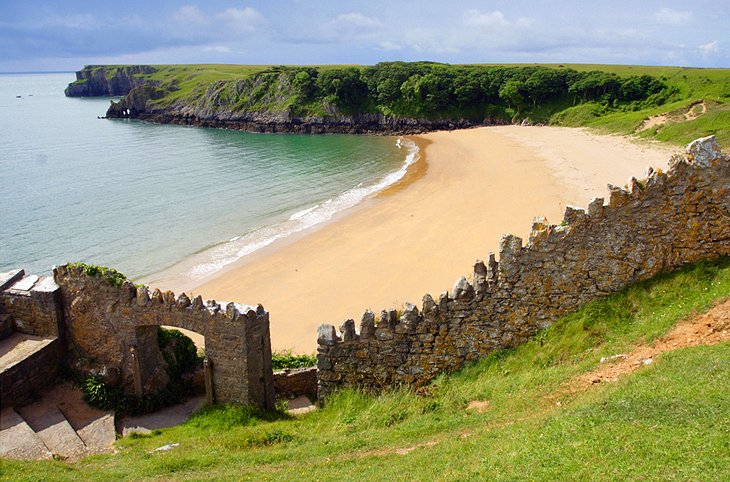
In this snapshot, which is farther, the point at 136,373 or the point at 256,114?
the point at 256,114

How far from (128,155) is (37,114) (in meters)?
75.6

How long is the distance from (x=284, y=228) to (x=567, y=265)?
988 inches

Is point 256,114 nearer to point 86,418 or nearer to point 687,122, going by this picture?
point 687,122

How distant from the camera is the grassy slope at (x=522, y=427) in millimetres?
7332

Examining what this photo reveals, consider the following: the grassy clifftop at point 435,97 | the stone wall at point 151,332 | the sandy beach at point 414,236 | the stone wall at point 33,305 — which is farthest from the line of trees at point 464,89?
the stone wall at point 33,305

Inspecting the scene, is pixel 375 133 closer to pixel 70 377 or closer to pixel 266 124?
pixel 266 124

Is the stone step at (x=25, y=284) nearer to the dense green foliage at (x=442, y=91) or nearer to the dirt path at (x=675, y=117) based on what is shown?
the dirt path at (x=675, y=117)

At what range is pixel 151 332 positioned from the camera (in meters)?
14.3

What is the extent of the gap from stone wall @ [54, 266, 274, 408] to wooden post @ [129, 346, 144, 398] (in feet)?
0.09

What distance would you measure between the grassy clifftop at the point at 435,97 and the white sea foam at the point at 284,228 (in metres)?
36.0

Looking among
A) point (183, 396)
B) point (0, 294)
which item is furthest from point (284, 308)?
point (0, 294)

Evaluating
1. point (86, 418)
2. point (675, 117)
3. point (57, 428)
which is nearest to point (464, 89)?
point (675, 117)

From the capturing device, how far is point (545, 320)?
11.9 meters

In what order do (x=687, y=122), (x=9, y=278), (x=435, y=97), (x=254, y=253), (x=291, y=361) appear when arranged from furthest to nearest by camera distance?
(x=435, y=97) < (x=687, y=122) < (x=254, y=253) < (x=291, y=361) < (x=9, y=278)
